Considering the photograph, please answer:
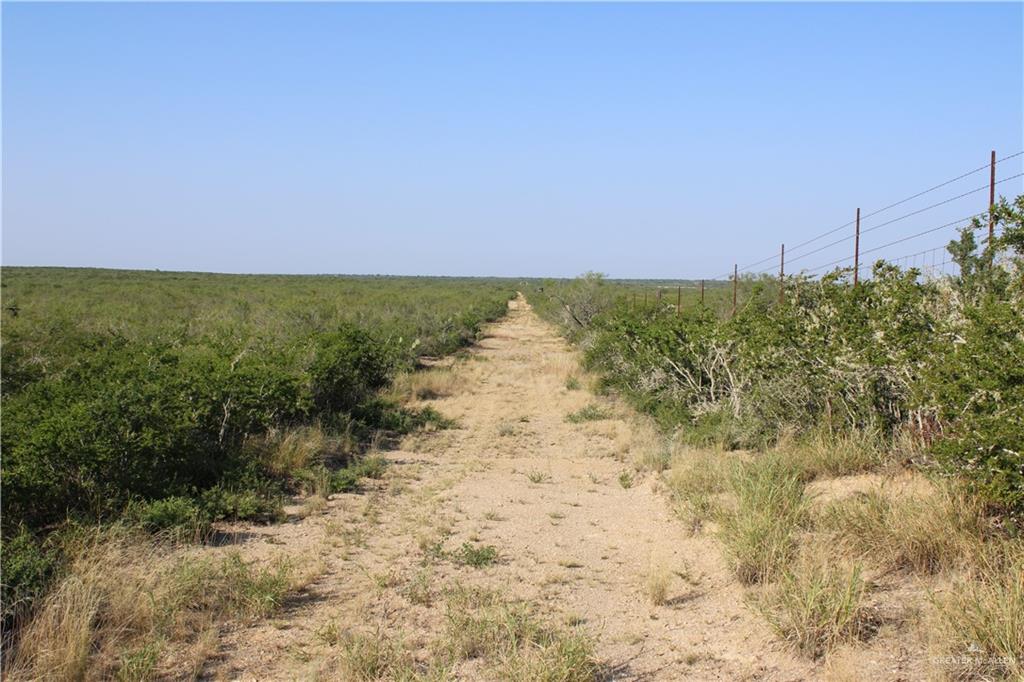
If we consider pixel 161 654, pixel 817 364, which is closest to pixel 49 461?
pixel 161 654

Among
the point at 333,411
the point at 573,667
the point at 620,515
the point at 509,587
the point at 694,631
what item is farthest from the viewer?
the point at 333,411

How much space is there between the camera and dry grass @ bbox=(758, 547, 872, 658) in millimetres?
4445

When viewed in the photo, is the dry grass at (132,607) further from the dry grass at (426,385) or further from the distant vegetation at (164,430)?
the dry grass at (426,385)

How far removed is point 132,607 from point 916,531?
534 cm

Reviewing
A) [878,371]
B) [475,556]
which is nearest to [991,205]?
[878,371]

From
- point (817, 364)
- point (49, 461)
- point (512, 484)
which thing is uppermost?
point (817, 364)

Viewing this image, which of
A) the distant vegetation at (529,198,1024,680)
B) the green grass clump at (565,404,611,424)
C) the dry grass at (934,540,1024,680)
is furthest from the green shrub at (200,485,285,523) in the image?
the green grass clump at (565,404,611,424)

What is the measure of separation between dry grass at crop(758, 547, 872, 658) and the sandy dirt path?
5.8 inches

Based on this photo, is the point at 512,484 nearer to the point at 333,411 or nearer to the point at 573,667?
the point at 333,411

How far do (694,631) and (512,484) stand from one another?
15.8ft

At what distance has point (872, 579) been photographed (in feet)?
16.9

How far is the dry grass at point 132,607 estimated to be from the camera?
4.30 m

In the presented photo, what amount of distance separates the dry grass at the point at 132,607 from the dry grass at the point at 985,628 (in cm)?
433

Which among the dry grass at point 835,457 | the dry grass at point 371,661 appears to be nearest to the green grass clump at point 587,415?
the dry grass at point 835,457
